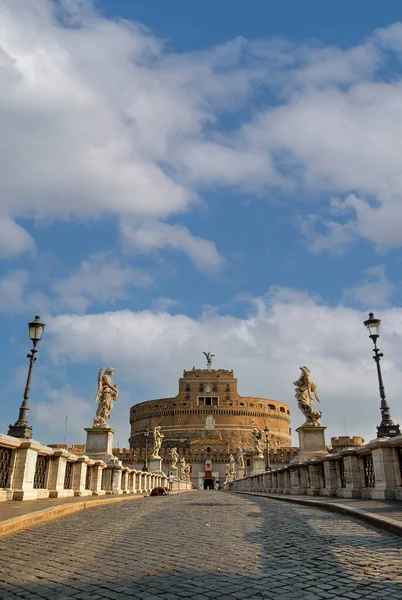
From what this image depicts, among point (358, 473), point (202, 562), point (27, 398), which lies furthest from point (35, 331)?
point (202, 562)

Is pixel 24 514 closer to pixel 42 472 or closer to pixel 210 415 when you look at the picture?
pixel 42 472

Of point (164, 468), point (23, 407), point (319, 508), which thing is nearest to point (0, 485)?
point (23, 407)

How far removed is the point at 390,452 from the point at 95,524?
6807 mm

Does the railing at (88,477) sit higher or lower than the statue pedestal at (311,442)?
lower

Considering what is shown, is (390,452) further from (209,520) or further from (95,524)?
(95,524)

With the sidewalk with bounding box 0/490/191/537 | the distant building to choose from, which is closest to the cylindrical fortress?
the distant building

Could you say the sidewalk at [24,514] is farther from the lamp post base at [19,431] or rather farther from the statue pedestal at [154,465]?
the statue pedestal at [154,465]

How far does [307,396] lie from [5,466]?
12.6 metres

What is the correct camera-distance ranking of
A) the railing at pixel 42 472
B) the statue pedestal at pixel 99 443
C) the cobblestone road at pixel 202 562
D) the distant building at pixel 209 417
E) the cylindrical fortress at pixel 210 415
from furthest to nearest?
the cylindrical fortress at pixel 210 415
the distant building at pixel 209 417
the statue pedestal at pixel 99 443
the railing at pixel 42 472
the cobblestone road at pixel 202 562

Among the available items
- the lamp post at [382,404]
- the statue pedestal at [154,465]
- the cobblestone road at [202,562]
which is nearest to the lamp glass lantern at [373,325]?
the lamp post at [382,404]

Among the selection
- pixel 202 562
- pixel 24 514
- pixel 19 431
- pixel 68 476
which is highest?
pixel 19 431

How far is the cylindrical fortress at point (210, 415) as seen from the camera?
115062 millimetres

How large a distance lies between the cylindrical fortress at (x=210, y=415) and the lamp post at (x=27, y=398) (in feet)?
325

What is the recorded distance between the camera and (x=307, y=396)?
66.9 ft
